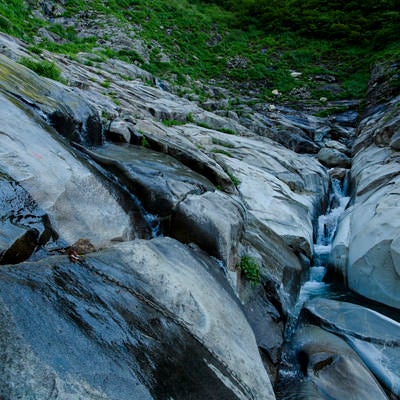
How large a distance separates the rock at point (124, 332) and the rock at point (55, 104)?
10.2 ft

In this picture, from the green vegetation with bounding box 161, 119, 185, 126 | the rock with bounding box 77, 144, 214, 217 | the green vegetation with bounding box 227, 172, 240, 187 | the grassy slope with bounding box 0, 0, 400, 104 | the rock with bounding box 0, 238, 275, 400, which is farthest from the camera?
the grassy slope with bounding box 0, 0, 400, 104

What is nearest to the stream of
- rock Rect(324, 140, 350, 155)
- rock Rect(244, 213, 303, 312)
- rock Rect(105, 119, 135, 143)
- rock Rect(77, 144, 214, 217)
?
rock Rect(244, 213, 303, 312)

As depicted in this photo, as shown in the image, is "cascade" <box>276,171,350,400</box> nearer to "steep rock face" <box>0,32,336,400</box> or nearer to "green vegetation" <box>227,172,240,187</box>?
"steep rock face" <box>0,32,336,400</box>

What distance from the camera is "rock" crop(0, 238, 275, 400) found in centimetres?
223

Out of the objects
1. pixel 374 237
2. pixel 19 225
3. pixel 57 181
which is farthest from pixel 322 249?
pixel 19 225

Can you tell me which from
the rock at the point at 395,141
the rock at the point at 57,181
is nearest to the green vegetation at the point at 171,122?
the rock at the point at 57,181

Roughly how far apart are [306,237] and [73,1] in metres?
23.9

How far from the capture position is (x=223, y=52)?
97.8ft

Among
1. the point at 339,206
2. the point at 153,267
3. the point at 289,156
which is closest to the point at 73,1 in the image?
the point at 289,156

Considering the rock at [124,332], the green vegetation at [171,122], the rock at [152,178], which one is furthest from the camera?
the green vegetation at [171,122]

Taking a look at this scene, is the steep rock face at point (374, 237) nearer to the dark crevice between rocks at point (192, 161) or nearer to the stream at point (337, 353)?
the stream at point (337, 353)

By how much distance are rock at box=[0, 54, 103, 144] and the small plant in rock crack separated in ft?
12.2

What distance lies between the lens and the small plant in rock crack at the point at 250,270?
18.8 feet

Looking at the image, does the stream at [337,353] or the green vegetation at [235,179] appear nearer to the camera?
the stream at [337,353]
